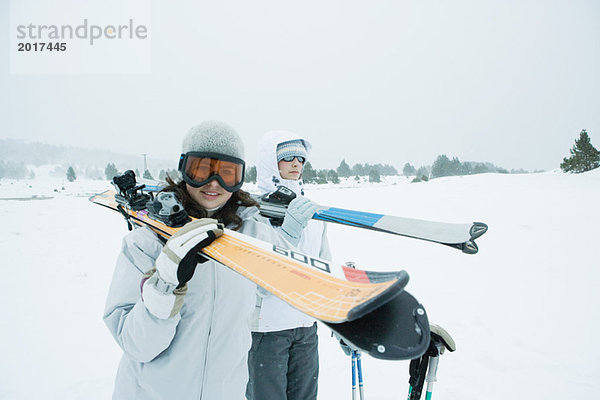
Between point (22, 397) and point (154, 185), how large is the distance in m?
2.52

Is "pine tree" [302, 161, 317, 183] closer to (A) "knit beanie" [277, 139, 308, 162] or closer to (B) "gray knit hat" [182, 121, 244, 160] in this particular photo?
(A) "knit beanie" [277, 139, 308, 162]

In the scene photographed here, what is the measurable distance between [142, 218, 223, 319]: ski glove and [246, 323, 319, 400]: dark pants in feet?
3.60

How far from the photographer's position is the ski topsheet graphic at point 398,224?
1.77 metres

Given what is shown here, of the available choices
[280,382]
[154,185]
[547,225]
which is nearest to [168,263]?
[280,382]

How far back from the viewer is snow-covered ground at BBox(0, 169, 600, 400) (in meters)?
3.23

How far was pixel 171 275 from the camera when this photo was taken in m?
1.09

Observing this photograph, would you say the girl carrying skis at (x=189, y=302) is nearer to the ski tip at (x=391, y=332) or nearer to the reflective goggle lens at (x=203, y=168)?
the reflective goggle lens at (x=203, y=168)

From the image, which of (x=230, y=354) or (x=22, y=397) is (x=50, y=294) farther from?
(x=230, y=354)

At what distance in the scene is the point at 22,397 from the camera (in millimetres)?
2881

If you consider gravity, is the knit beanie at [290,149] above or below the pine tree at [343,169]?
below

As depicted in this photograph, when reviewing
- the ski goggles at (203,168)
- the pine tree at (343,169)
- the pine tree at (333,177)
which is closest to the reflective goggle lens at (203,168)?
the ski goggles at (203,168)

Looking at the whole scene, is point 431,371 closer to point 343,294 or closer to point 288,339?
point 288,339

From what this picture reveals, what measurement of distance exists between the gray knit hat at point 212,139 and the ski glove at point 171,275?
0.63 m

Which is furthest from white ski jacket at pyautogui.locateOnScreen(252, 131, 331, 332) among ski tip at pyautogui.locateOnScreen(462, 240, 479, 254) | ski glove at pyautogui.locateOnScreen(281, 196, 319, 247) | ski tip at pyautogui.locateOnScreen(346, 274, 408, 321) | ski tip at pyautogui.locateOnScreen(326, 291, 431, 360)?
ski tip at pyautogui.locateOnScreen(346, 274, 408, 321)
